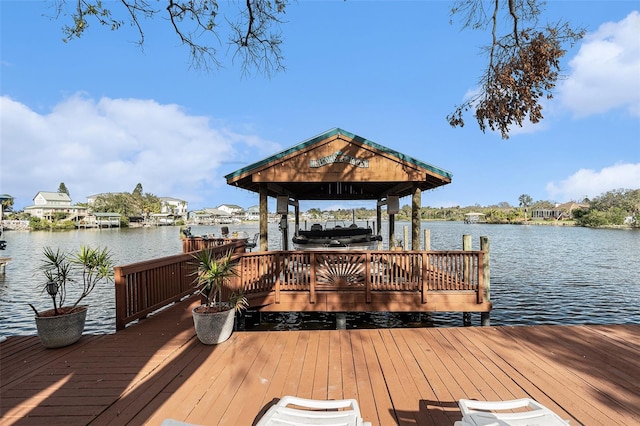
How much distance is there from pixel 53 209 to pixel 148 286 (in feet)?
325

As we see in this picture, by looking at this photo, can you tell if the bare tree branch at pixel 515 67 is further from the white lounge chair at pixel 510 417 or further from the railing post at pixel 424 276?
the white lounge chair at pixel 510 417

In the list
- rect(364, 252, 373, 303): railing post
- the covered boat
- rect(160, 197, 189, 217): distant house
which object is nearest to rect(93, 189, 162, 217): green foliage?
rect(160, 197, 189, 217): distant house

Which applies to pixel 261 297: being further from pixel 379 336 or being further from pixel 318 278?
pixel 379 336

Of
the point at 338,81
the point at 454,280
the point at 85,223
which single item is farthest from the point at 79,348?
the point at 85,223

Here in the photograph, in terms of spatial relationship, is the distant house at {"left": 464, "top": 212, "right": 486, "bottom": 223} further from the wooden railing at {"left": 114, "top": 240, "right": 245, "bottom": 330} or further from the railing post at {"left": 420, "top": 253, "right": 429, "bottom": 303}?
the wooden railing at {"left": 114, "top": 240, "right": 245, "bottom": 330}

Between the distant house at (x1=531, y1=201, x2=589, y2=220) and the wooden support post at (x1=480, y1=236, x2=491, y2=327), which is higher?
the distant house at (x1=531, y1=201, x2=589, y2=220)

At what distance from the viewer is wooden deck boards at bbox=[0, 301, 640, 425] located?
9.53 ft

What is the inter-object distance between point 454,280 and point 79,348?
274 inches

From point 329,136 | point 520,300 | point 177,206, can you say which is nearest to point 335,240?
point 329,136

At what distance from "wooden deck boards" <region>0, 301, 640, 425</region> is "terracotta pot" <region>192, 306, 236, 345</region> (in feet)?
0.57

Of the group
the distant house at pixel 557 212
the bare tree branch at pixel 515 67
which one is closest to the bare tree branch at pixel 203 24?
the bare tree branch at pixel 515 67

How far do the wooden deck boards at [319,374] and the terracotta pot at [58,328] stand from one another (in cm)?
15

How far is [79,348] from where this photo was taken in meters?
4.41

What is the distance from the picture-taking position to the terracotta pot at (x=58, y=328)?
4324 millimetres
